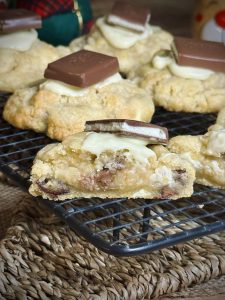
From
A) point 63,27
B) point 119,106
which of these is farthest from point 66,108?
point 63,27

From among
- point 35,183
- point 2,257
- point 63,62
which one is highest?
point 63,62

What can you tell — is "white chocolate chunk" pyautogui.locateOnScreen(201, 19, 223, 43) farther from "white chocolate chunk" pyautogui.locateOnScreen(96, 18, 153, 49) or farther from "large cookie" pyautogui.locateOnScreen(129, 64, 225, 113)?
"large cookie" pyautogui.locateOnScreen(129, 64, 225, 113)

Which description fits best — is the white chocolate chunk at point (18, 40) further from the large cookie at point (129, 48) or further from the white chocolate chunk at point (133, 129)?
the white chocolate chunk at point (133, 129)

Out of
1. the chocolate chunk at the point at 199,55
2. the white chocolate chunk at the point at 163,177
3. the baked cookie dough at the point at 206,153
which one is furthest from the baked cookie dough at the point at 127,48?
the white chocolate chunk at the point at 163,177

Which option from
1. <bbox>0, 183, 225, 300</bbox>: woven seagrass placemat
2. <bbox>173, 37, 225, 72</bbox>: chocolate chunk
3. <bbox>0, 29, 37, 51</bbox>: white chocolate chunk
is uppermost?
<bbox>173, 37, 225, 72</bbox>: chocolate chunk

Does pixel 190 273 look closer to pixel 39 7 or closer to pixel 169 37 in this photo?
pixel 169 37

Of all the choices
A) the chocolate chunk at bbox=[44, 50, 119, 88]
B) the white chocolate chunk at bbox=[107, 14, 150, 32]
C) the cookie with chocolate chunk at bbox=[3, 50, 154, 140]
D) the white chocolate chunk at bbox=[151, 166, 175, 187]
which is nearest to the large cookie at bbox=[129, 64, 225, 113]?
the cookie with chocolate chunk at bbox=[3, 50, 154, 140]

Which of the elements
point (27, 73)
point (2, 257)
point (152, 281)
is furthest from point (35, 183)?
point (27, 73)

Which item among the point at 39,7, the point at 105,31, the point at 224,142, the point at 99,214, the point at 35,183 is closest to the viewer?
the point at 35,183
